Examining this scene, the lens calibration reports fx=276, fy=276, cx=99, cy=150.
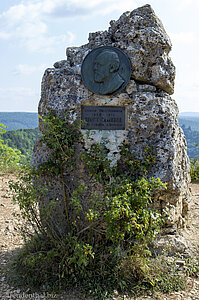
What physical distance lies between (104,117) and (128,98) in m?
0.45

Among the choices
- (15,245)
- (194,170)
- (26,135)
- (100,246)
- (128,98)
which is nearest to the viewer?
(100,246)

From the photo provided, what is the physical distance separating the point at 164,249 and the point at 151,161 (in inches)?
46.8

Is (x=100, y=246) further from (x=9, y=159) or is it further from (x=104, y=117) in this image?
(x=9, y=159)

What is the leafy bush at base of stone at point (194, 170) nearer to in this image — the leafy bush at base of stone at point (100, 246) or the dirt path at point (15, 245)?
the dirt path at point (15, 245)

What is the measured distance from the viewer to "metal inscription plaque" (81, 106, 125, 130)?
13.3ft

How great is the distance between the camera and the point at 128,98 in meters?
4.03

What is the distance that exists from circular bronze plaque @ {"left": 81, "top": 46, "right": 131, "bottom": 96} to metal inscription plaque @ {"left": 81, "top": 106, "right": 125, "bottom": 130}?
0.77 ft

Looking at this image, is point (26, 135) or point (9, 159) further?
point (26, 135)

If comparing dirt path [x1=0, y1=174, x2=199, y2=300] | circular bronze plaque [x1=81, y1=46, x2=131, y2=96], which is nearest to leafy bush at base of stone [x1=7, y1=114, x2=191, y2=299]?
dirt path [x1=0, y1=174, x2=199, y2=300]

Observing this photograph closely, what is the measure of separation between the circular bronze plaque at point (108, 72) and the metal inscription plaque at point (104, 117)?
236mm

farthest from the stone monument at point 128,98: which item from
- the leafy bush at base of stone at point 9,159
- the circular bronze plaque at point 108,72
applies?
the leafy bush at base of stone at point 9,159

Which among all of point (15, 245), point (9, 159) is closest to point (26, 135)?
point (9, 159)

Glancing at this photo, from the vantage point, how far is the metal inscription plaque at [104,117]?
406 cm

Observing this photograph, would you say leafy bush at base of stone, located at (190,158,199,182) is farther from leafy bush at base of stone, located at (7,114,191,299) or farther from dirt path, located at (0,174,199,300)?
leafy bush at base of stone, located at (7,114,191,299)
